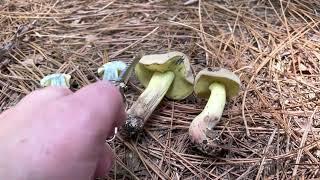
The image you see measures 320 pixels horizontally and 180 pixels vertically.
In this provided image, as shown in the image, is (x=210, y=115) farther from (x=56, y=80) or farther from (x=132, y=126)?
(x=56, y=80)

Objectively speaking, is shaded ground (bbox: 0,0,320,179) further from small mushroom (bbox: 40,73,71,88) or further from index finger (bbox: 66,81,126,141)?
index finger (bbox: 66,81,126,141)

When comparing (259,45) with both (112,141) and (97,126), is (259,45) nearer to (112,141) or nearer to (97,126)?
(112,141)

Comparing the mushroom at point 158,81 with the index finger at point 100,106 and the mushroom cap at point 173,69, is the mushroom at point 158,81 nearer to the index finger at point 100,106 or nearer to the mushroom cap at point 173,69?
the mushroom cap at point 173,69

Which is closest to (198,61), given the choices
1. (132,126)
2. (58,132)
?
(132,126)

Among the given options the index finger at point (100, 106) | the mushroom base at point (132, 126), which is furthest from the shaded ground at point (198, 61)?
the index finger at point (100, 106)

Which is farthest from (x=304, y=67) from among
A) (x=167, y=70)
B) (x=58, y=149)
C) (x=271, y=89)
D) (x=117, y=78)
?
(x=58, y=149)

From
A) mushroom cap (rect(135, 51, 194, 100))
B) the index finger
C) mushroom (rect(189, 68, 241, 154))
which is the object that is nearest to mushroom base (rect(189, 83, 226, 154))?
mushroom (rect(189, 68, 241, 154))
